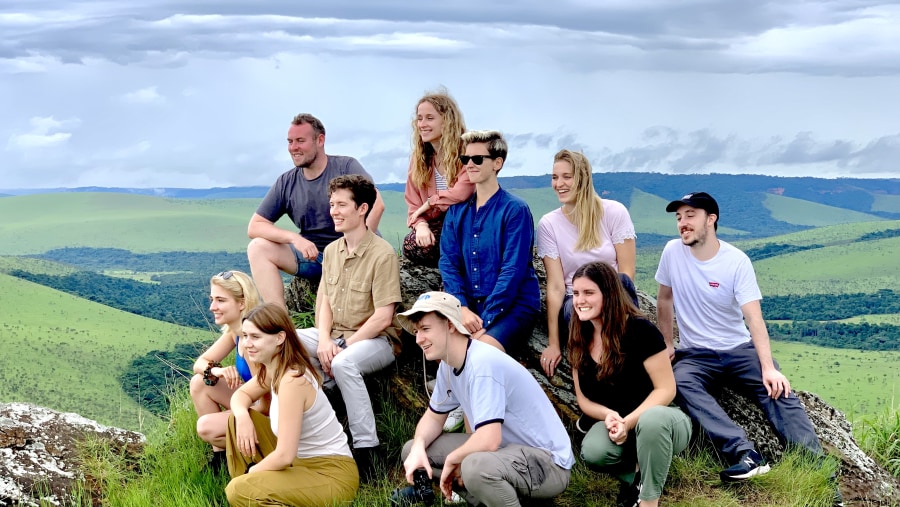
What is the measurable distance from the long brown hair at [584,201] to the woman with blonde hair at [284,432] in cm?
253

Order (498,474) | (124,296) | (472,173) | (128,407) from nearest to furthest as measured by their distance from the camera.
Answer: (498,474) → (472,173) → (128,407) → (124,296)

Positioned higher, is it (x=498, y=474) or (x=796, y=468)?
(x=498, y=474)

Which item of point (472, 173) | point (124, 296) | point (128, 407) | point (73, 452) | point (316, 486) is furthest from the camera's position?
point (124, 296)

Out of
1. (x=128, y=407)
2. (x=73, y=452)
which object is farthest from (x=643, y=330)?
(x=128, y=407)

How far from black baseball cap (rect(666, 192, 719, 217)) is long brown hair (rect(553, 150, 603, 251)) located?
0.61 metres

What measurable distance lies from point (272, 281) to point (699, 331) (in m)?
3.97

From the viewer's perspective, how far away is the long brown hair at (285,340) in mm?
5707

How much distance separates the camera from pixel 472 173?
22.3 feet

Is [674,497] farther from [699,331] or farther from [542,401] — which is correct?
[542,401]

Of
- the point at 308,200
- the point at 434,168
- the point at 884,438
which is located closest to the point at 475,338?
the point at 434,168

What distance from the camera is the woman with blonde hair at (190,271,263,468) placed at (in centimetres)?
652

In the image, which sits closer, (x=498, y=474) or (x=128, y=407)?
(x=498, y=474)

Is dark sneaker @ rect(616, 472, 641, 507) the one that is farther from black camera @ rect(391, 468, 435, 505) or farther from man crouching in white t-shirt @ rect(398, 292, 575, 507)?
black camera @ rect(391, 468, 435, 505)

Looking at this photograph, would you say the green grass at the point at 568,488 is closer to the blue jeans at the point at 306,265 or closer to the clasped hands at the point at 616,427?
the clasped hands at the point at 616,427
